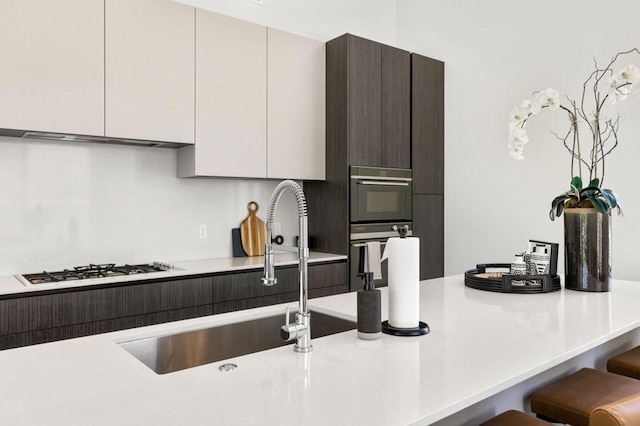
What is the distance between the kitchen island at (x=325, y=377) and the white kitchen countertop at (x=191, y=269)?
1.12m

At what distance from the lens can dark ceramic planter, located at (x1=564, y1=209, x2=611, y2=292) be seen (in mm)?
2090

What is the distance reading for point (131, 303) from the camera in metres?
2.53

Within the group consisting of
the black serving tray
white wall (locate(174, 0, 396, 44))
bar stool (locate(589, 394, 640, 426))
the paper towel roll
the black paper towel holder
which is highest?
white wall (locate(174, 0, 396, 44))

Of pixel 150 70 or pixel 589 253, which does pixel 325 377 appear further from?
pixel 150 70

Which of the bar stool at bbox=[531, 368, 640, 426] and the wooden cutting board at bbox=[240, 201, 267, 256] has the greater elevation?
the wooden cutting board at bbox=[240, 201, 267, 256]

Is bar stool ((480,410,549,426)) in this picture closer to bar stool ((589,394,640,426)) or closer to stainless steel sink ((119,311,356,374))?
bar stool ((589,394,640,426))

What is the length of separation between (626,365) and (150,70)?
271 cm

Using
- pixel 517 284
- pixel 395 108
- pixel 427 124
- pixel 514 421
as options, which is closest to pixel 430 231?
pixel 427 124

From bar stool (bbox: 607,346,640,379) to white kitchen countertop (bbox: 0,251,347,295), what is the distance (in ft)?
6.04

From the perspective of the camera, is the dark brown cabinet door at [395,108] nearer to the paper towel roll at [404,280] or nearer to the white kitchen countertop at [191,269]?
the white kitchen countertop at [191,269]

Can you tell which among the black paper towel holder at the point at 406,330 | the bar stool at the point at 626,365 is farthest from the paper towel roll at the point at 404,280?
the bar stool at the point at 626,365

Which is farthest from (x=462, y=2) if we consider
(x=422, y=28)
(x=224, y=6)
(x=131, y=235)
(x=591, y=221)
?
(x=131, y=235)

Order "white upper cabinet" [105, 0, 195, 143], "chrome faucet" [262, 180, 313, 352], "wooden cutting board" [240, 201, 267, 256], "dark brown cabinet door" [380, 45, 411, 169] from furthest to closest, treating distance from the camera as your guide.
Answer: "dark brown cabinet door" [380, 45, 411, 169] < "wooden cutting board" [240, 201, 267, 256] < "white upper cabinet" [105, 0, 195, 143] < "chrome faucet" [262, 180, 313, 352]

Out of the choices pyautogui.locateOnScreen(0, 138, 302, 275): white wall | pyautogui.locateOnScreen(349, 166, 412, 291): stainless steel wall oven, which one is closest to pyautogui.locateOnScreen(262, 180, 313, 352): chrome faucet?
pyautogui.locateOnScreen(0, 138, 302, 275): white wall
